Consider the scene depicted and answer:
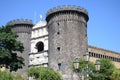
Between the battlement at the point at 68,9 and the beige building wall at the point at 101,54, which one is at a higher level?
the battlement at the point at 68,9

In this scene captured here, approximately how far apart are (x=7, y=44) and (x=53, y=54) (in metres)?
12.8

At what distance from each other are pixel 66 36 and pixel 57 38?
1.94 m

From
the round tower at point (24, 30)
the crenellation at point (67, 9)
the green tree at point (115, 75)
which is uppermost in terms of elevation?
the crenellation at point (67, 9)

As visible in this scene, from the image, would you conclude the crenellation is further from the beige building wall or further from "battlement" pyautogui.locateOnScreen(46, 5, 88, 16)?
the beige building wall

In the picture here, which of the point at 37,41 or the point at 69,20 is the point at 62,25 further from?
the point at 37,41

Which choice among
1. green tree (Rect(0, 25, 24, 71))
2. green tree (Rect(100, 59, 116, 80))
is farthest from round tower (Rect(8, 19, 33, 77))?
green tree (Rect(100, 59, 116, 80))

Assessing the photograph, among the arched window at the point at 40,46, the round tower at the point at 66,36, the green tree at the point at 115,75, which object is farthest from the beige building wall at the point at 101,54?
the green tree at the point at 115,75

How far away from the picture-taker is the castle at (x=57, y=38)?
58.6m

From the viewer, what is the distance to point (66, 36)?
59.4 metres

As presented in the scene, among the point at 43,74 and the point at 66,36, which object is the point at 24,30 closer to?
the point at 66,36

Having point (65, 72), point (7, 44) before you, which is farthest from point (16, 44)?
Answer: point (65, 72)

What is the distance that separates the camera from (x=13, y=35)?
162ft

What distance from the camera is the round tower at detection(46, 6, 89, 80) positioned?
191ft

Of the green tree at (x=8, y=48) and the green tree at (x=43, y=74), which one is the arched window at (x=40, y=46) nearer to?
the green tree at (x=43, y=74)
